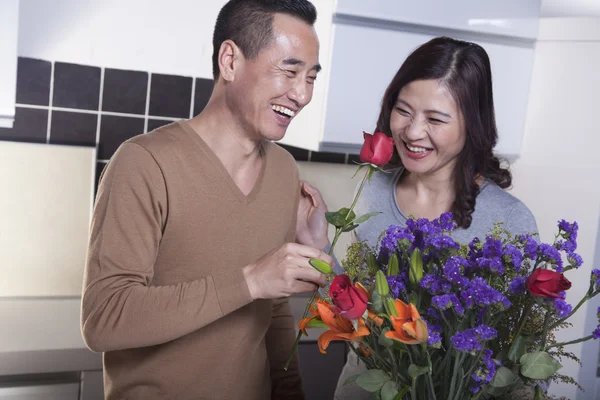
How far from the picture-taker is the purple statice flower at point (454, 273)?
2.22 feet

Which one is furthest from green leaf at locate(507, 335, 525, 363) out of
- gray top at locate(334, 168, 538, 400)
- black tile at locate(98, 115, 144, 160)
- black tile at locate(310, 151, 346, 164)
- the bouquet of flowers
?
black tile at locate(310, 151, 346, 164)

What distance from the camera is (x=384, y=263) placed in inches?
32.0

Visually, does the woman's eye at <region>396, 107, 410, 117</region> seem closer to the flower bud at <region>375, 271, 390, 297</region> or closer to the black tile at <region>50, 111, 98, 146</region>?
the flower bud at <region>375, 271, 390, 297</region>

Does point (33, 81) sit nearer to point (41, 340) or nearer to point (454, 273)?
point (41, 340)

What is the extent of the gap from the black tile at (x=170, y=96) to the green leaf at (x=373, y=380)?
5.37ft

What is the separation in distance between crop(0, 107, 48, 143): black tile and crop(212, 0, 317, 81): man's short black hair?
108 cm

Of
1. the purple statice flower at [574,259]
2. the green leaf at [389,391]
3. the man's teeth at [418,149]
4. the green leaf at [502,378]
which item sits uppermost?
the man's teeth at [418,149]

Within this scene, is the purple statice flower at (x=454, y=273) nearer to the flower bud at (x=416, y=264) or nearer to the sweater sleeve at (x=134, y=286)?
the flower bud at (x=416, y=264)

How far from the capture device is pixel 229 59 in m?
1.17

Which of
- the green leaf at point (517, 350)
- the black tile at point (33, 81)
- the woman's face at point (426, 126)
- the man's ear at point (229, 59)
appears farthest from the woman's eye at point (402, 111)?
the black tile at point (33, 81)

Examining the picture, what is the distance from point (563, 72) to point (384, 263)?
142cm

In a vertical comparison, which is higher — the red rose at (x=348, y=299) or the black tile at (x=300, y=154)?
the black tile at (x=300, y=154)

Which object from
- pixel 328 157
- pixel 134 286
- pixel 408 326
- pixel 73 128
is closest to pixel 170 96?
pixel 73 128

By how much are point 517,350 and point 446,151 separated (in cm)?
69
